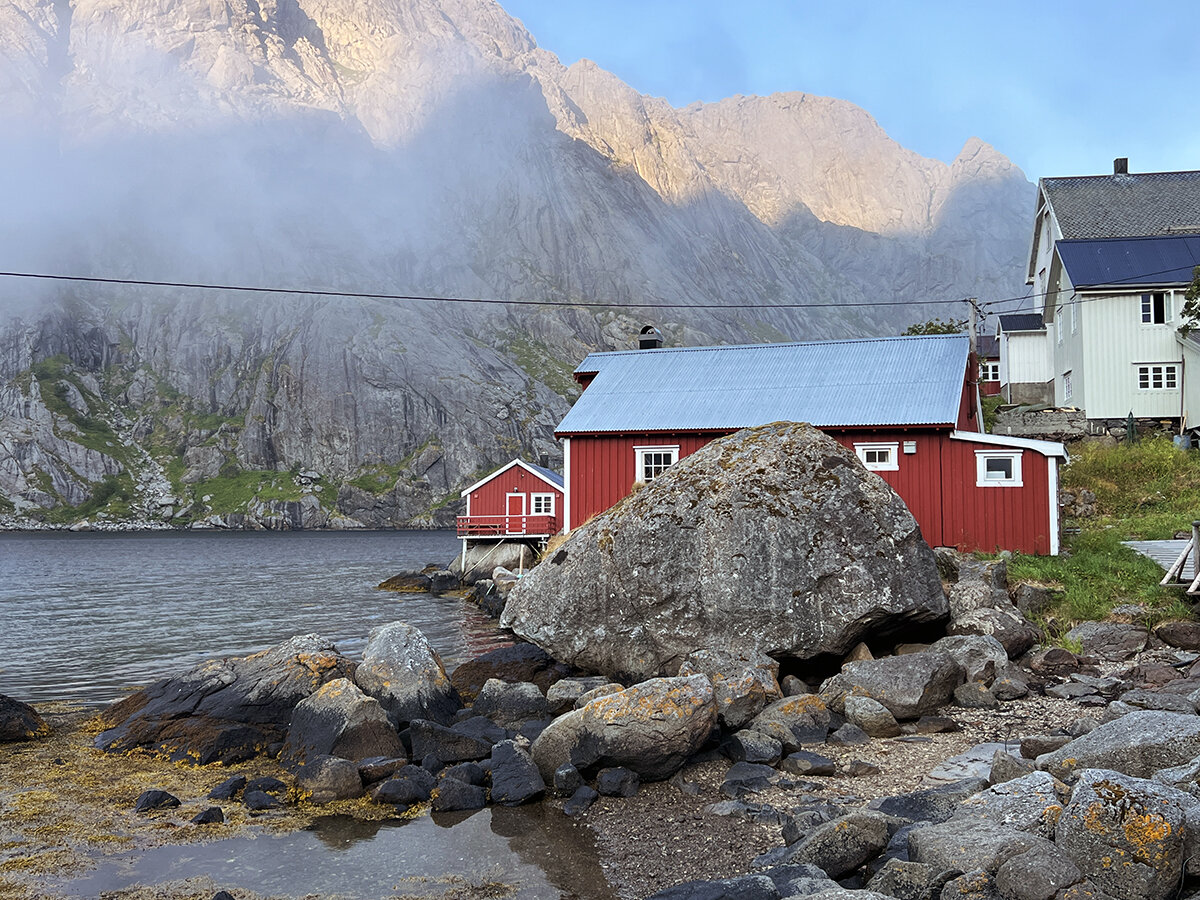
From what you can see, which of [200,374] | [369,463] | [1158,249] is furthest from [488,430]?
[1158,249]

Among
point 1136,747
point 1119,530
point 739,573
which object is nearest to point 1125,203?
point 1119,530

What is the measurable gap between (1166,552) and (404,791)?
18746 mm

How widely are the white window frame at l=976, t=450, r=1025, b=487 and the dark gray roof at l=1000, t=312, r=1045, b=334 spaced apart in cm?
2901

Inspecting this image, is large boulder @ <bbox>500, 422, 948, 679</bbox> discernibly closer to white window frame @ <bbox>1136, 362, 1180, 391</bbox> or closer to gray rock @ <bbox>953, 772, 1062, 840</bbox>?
gray rock @ <bbox>953, 772, 1062, 840</bbox>

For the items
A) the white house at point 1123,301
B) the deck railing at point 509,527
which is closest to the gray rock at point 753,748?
the white house at point 1123,301

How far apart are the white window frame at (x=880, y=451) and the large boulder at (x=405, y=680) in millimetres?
15672

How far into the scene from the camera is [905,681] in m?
14.6

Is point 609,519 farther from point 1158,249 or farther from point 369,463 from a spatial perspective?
point 369,463

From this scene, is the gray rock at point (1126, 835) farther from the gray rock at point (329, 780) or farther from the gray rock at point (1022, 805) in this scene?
the gray rock at point (329, 780)

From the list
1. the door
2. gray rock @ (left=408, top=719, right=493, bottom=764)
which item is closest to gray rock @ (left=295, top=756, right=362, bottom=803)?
gray rock @ (left=408, top=719, right=493, bottom=764)

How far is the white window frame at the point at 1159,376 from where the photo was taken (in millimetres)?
37656

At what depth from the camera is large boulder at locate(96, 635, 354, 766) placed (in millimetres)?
14516

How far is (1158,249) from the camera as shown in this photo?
130 ft

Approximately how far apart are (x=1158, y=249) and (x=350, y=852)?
42.2 meters
